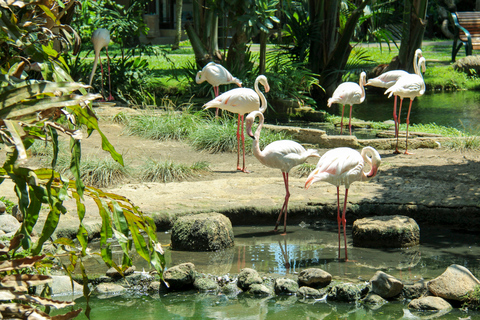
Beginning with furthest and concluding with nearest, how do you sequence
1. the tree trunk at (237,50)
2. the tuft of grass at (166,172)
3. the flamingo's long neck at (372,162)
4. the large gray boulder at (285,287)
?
the tree trunk at (237,50) < the tuft of grass at (166,172) < the flamingo's long neck at (372,162) < the large gray boulder at (285,287)

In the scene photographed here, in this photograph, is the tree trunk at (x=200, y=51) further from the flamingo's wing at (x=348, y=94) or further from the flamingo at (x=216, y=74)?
the flamingo's wing at (x=348, y=94)

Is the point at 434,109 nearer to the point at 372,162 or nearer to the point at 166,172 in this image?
the point at 166,172

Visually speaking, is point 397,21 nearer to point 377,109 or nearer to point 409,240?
point 377,109

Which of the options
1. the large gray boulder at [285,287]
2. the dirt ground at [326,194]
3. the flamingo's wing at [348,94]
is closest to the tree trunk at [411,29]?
the flamingo's wing at [348,94]

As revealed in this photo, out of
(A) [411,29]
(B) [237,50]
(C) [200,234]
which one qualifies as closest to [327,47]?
(A) [411,29]

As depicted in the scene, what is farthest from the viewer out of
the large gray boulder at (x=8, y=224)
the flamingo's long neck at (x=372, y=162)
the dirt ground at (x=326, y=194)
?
the dirt ground at (x=326, y=194)

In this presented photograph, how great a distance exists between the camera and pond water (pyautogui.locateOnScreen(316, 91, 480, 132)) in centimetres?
1058

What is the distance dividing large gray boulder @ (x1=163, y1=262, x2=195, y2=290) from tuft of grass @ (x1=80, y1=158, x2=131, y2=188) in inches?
99.0

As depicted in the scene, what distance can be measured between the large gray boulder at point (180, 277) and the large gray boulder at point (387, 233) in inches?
62.6

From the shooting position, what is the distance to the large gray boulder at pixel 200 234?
4699 mm

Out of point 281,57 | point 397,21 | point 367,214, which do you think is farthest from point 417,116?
point 367,214

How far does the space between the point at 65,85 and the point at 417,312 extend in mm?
2830

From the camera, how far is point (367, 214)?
213 inches

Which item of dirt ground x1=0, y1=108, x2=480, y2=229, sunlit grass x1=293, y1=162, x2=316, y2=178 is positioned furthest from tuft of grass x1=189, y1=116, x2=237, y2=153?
sunlit grass x1=293, y1=162, x2=316, y2=178
